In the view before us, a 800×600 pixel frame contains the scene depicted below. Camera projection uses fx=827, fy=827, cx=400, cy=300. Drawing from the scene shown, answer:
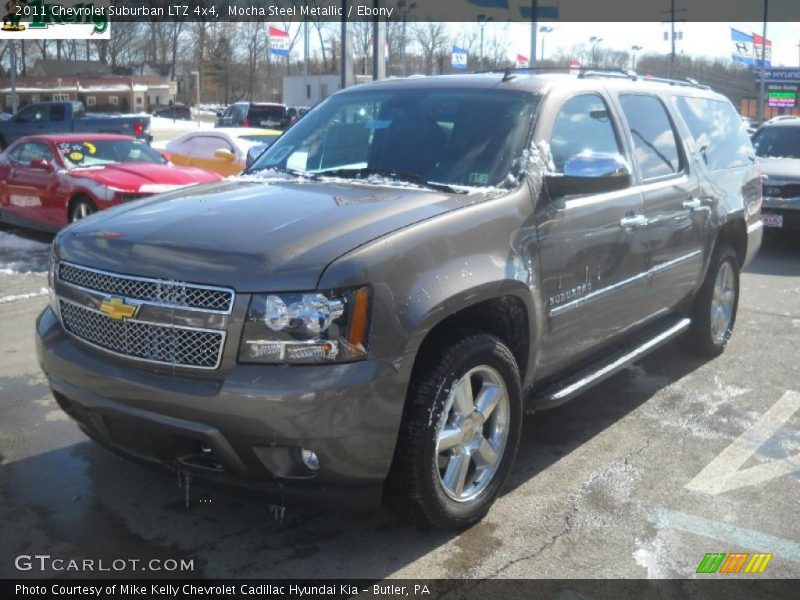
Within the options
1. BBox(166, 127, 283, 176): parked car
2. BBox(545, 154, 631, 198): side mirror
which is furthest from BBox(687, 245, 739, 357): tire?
BBox(166, 127, 283, 176): parked car

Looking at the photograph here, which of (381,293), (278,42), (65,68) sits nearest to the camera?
(381,293)

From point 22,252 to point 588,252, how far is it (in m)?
8.25

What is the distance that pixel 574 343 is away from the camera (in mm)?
4176

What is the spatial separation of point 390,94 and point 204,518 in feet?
8.11

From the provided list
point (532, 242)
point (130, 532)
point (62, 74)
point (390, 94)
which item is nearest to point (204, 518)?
point (130, 532)

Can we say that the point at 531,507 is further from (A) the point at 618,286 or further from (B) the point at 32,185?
(B) the point at 32,185

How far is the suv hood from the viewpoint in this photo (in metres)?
2.96

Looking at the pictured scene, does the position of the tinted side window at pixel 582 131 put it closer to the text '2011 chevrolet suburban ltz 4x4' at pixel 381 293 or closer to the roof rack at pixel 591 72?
the text '2011 chevrolet suburban ltz 4x4' at pixel 381 293

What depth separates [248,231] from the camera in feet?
10.5

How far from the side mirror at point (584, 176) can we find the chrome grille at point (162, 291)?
1.76 meters

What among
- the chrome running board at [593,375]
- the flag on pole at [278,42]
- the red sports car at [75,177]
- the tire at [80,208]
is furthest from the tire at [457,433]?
the flag on pole at [278,42]

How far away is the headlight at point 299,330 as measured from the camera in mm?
2891

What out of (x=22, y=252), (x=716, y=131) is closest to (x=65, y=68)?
(x=22, y=252)

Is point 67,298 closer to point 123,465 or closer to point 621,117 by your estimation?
point 123,465
